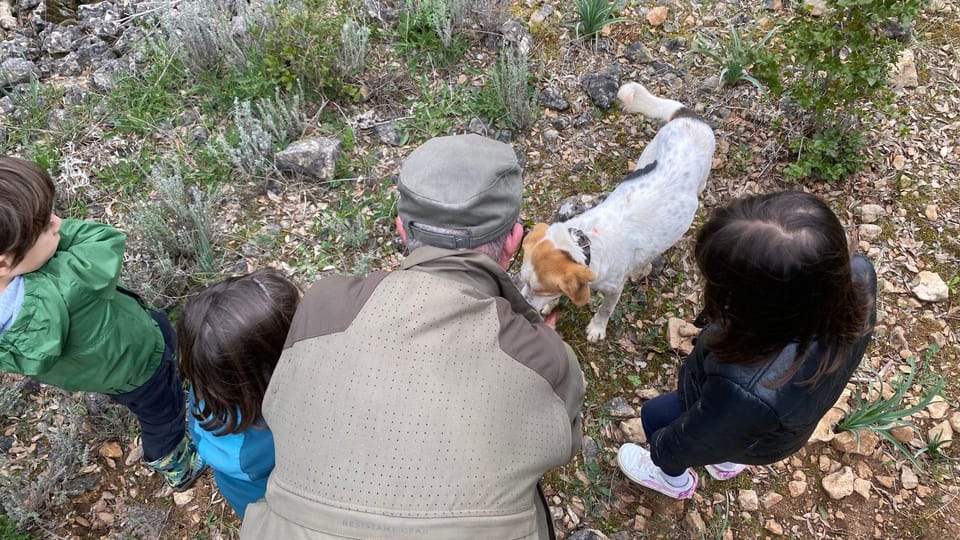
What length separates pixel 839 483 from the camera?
263 cm

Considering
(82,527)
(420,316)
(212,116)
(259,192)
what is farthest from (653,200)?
(82,527)

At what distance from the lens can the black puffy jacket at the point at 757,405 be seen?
1600 mm

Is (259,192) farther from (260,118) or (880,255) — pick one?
(880,255)

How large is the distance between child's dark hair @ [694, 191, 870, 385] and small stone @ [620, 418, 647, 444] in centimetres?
138

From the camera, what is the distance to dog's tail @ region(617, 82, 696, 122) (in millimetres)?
3352

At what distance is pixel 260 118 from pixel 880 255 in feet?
13.4

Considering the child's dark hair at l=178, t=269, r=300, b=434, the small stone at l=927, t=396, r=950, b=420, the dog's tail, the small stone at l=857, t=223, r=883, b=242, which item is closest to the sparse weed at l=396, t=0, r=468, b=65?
the dog's tail

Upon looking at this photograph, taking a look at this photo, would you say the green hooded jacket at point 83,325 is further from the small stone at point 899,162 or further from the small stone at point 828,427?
the small stone at point 899,162

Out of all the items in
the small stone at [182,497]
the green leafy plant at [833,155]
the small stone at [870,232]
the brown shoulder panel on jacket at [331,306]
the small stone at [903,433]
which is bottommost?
the small stone at [182,497]

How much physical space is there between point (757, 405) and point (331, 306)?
1297mm

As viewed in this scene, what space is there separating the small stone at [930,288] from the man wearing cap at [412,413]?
8.98ft

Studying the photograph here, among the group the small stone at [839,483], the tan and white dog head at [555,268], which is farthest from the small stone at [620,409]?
the small stone at [839,483]

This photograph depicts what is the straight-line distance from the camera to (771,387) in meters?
1.58

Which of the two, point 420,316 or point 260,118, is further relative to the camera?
point 260,118
